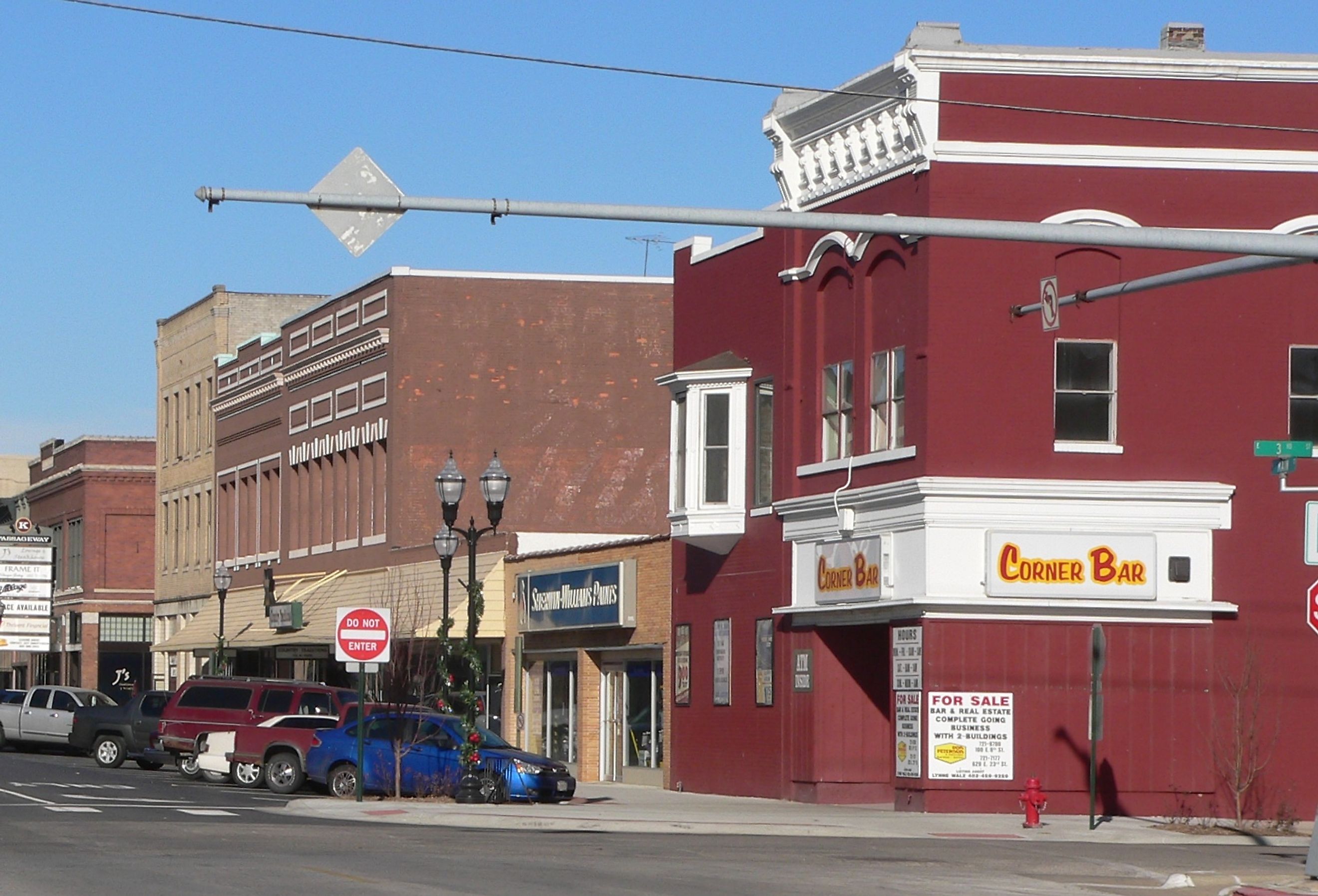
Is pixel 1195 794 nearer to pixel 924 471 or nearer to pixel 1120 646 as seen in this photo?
pixel 1120 646

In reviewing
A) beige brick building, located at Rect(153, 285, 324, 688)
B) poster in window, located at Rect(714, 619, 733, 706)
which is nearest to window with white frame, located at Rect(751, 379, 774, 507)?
poster in window, located at Rect(714, 619, 733, 706)

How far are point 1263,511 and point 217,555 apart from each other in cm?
4032

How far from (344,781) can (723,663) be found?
247 inches

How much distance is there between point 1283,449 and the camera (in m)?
21.6

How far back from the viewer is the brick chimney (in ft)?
99.5

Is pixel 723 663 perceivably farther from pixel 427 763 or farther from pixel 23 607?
pixel 23 607

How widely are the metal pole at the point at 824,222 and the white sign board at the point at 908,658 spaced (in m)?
10.7

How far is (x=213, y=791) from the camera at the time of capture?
33312 millimetres

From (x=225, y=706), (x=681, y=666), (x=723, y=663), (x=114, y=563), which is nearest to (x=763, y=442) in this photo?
(x=723, y=663)

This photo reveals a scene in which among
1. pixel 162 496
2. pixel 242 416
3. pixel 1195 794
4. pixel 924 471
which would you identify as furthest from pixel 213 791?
pixel 162 496

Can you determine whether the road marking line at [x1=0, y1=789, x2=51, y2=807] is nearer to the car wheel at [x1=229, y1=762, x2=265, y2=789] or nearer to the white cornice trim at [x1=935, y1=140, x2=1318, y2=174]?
the car wheel at [x1=229, y1=762, x2=265, y2=789]

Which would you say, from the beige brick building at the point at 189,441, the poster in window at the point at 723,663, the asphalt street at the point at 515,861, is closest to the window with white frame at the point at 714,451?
the poster in window at the point at 723,663

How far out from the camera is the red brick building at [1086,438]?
2753cm

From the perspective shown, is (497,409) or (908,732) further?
(497,409)
